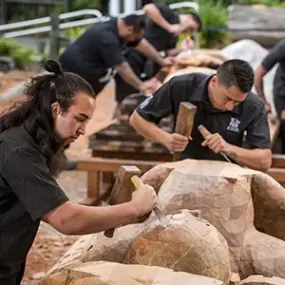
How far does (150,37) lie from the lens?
8828mm

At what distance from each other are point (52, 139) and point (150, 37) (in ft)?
20.4

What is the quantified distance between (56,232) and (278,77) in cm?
239

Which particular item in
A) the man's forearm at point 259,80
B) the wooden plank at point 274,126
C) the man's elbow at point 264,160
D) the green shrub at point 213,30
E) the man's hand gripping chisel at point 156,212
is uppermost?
the man's hand gripping chisel at point 156,212

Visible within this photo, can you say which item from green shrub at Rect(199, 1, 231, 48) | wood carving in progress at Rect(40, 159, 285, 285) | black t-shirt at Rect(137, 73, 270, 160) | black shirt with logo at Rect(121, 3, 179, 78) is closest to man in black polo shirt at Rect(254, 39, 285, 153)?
black t-shirt at Rect(137, 73, 270, 160)

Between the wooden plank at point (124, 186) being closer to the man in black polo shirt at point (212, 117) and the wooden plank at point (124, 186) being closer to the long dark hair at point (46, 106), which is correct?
the long dark hair at point (46, 106)

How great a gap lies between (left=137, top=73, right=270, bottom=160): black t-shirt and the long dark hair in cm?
159

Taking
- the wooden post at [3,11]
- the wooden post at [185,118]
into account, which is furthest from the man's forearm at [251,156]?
the wooden post at [3,11]

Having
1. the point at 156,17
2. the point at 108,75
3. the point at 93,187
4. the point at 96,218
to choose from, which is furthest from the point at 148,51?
the point at 96,218

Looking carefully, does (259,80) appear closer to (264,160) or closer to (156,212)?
(264,160)

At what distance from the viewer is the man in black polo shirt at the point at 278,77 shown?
19.8 ft

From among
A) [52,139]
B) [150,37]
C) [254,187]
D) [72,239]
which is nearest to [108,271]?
[52,139]

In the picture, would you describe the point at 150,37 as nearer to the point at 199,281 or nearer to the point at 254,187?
the point at 254,187

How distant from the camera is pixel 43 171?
2637mm

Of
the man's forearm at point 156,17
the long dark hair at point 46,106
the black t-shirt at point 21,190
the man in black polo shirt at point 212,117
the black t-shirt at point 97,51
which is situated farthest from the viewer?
the man's forearm at point 156,17
